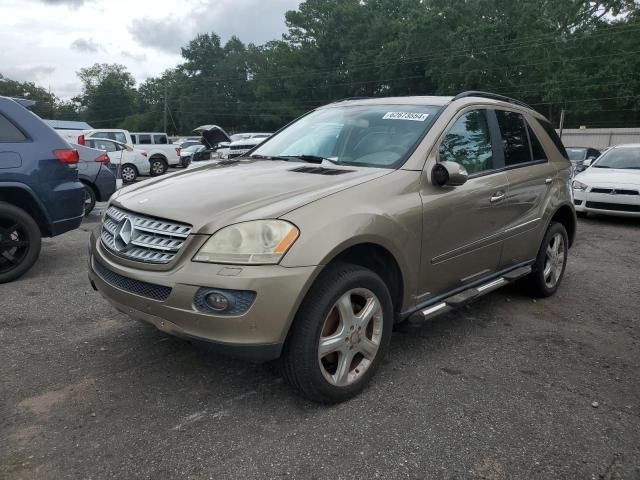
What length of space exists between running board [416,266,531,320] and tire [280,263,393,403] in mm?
346

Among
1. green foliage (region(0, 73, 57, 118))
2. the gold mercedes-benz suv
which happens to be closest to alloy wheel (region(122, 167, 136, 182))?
the gold mercedes-benz suv

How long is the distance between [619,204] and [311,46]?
210ft

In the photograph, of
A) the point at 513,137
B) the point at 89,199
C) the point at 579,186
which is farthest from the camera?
the point at 579,186

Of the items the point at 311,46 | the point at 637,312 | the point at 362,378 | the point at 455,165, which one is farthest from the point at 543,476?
the point at 311,46

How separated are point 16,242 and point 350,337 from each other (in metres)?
3.76

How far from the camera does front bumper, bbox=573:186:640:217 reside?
9133 mm

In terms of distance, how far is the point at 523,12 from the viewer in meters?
45.4

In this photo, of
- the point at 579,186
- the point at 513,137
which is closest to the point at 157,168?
the point at 579,186

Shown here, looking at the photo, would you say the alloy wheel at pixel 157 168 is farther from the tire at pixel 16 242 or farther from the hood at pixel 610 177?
the tire at pixel 16 242

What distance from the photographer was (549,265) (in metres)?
4.88

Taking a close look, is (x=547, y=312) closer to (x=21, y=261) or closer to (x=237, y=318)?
(x=237, y=318)

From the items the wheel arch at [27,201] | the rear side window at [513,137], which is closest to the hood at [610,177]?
the rear side window at [513,137]

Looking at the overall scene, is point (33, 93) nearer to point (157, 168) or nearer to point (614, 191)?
point (157, 168)

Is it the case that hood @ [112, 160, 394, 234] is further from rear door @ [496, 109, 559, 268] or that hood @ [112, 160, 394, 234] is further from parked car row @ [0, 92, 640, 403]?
rear door @ [496, 109, 559, 268]
